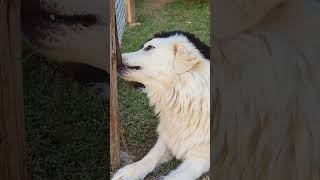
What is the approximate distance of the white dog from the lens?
5.35 feet

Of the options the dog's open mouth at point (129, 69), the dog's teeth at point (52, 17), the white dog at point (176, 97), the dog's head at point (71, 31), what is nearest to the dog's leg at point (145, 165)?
the white dog at point (176, 97)

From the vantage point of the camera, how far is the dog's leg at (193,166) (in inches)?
63.4

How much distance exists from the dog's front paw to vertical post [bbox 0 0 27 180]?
33 cm

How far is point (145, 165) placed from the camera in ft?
5.46

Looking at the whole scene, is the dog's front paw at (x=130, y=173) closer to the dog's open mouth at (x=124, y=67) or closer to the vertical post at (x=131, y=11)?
the dog's open mouth at (x=124, y=67)

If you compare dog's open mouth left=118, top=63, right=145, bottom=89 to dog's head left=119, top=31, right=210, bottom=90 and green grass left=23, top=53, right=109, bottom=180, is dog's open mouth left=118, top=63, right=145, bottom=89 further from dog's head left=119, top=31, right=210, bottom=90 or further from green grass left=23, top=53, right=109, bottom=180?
green grass left=23, top=53, right=109, bottom=180

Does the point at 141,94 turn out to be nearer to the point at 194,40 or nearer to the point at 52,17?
the point at 194,40

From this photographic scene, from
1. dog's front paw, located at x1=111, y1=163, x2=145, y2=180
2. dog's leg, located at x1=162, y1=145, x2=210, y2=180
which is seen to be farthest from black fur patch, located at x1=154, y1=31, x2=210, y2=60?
dog's front paw, located at x1=111, y1=163, x2=145, y2=180

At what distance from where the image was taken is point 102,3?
5.00ft

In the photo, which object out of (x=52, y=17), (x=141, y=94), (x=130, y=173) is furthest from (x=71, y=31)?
(x=130, y=173)
